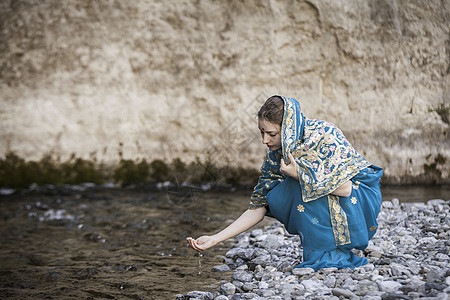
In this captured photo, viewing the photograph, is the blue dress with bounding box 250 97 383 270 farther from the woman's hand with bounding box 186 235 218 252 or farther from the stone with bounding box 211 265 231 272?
the stone with bounding box 211 265 231 272

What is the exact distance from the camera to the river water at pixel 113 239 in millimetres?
3162

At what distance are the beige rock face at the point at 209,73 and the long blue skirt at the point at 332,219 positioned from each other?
373cm

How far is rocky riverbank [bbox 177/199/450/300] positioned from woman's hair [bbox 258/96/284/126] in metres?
0.93

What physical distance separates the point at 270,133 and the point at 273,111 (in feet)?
0.46

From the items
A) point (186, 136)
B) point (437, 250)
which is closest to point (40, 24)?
point (186, 136)

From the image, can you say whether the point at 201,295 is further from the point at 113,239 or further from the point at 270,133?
the point at 113,239

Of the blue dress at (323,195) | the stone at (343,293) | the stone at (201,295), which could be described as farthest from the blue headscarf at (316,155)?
the stone at (201,295)

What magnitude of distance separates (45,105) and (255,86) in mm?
3003

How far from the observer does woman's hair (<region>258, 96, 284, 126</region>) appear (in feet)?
9.22

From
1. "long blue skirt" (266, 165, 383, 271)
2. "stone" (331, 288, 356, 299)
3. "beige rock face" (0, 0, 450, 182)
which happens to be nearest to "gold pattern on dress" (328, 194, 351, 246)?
"long blue skirt" (266, 165, 383, 271)

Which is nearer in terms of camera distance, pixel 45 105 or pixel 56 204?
pixel 56 204

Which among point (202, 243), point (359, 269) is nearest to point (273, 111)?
point (202, 243)

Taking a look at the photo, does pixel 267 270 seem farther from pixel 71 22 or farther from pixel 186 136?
pixel 71 22

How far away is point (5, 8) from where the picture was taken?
263 inches
